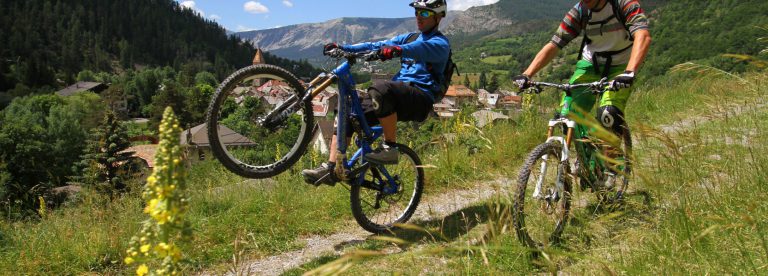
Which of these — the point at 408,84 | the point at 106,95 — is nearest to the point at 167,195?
the point at 408,84

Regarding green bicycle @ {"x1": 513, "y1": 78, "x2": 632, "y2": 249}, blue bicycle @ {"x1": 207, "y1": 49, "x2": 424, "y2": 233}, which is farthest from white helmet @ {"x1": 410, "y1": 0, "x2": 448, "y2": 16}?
green bicycle @ {"x1": 513, "y1": 78, "x2": 632, "y2": 249}

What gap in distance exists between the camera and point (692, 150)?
3369 mm

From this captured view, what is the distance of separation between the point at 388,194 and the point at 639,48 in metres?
2.47

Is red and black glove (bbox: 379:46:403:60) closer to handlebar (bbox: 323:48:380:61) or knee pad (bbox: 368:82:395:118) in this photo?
handlebar (bbox: 323:48:380:61)

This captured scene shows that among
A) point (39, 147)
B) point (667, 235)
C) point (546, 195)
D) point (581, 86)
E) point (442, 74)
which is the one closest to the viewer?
point (667, 235)

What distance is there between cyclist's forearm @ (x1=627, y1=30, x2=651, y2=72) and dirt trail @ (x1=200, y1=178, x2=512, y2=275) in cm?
133

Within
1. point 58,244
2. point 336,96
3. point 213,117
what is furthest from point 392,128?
point 58,244

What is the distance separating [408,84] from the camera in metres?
4.59

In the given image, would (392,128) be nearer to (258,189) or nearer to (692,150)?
(258,189)

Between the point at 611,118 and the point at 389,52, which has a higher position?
the point at 389,52

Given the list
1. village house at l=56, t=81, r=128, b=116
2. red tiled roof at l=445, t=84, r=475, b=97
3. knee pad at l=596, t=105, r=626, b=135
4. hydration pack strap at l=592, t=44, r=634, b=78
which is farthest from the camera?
village house at l=56, t=81, r=128, b=116

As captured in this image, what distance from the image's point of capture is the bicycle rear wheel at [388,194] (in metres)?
4.70

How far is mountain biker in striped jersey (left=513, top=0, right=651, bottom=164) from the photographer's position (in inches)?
159

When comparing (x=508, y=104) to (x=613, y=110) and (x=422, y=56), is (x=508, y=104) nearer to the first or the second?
(x=613, y=110)
